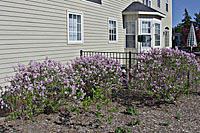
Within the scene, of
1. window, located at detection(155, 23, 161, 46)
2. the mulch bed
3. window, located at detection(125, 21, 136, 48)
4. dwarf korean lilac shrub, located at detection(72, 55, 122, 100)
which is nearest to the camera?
the mulch bed

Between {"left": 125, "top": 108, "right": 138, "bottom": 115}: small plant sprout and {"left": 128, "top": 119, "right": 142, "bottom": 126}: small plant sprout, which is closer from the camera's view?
{"left": 128, "top": 119, "right": 142, "bottom": 126}: small plant sprout

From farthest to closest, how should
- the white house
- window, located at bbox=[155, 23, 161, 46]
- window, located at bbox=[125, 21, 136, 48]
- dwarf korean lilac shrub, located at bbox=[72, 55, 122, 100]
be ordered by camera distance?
1. window, located at bbox=[155, 23, 161, 46]
2. window, located at bbox=[125, 21, 136, 48]
3. the white house
4. dwarf korean lilac shrub, located at bbox=[72, 55, 122, 100]

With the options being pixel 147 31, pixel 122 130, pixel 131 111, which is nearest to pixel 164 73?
pixel 131 111

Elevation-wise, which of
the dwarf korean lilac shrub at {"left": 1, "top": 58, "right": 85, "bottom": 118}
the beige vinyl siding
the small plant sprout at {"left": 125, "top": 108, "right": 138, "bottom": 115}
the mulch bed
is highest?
the beige vinyl siding

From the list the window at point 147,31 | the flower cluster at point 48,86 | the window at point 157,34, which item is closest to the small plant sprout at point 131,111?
the flower cluster at point 48,86

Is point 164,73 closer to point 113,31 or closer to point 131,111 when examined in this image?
point 131,111

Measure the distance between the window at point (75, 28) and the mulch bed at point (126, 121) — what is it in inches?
146

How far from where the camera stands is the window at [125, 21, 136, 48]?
13109 millimetres

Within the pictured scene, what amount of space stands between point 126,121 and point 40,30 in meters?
4.09

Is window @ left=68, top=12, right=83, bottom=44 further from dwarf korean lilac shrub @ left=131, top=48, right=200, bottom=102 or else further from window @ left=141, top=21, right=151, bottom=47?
window @ left=141, top=21, right=151, bottom=47

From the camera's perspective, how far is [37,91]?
15.6ft

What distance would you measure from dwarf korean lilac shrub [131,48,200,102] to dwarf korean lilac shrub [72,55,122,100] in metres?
0.51

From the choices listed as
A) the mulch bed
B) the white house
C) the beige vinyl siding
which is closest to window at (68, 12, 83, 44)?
the white house

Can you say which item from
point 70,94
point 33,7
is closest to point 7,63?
point 33,7
